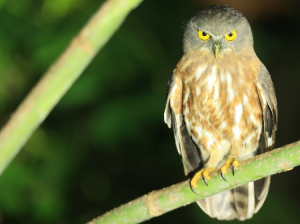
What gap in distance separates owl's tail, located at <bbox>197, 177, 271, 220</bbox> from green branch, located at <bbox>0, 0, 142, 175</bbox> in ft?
7.04

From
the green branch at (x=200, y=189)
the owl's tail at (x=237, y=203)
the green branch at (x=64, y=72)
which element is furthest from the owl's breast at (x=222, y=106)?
the green branch at (x=64, y=72)

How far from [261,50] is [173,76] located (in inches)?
44.1

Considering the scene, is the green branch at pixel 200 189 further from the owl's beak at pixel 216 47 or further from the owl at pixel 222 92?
the owl's beak at pixel 216 47

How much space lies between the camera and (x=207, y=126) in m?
2.35

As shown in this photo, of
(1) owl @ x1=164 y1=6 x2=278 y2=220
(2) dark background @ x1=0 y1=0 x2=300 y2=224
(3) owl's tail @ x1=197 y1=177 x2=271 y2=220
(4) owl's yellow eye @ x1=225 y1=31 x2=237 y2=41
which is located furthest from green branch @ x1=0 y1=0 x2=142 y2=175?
(3) owl's tail @ x1=197 y1=177 x2=271 y2=220

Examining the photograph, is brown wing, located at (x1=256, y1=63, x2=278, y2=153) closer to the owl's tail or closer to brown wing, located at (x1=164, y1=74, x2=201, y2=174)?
the owl's tail

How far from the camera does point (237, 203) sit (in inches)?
104

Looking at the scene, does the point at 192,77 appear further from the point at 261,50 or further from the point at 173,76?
the point at 261,50

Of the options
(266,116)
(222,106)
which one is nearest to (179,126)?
(222,106)

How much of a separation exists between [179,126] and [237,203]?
713mm

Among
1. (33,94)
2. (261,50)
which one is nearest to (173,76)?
(261,50)

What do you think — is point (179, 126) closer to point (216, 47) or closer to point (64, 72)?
point (216, 47)

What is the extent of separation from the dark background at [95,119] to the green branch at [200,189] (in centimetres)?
128

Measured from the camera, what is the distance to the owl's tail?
2.54m
